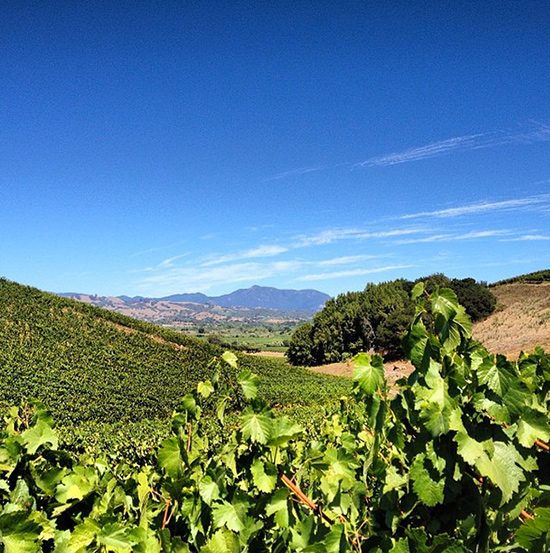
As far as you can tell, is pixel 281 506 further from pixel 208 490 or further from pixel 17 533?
pixel 17 533

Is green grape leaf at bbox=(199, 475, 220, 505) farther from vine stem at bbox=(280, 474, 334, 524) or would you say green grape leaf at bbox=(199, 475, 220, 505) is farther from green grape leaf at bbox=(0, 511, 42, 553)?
green grape leaf at bbox=(0, 511, 42, 553)

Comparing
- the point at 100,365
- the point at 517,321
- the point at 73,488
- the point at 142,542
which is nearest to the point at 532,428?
the point at 142,542

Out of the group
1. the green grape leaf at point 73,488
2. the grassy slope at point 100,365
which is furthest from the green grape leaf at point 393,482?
the grassy slope at point 100,365

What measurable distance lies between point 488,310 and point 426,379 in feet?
165

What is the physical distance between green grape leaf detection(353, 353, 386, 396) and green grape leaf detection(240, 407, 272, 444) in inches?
16.0

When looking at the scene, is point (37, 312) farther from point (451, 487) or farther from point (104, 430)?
point (451, 487)

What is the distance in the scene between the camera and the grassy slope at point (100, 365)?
2255 centimetres

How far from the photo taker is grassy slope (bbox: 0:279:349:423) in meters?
22.5

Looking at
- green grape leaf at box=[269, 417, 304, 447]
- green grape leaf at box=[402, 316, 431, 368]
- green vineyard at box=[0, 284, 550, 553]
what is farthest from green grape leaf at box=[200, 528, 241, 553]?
green grape leaf at box=[402, 316, 431, 368]

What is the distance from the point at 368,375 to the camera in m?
1.45

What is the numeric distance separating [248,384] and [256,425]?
0.58 ft

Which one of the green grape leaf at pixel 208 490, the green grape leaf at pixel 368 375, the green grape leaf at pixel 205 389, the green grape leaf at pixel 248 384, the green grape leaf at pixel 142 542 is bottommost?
the green grape leaf at pixel 142 542

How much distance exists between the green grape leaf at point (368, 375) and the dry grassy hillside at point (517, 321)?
108 feet

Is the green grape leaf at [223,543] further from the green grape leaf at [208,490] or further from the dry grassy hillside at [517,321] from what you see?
the dry grassy hillside at [517,321]
